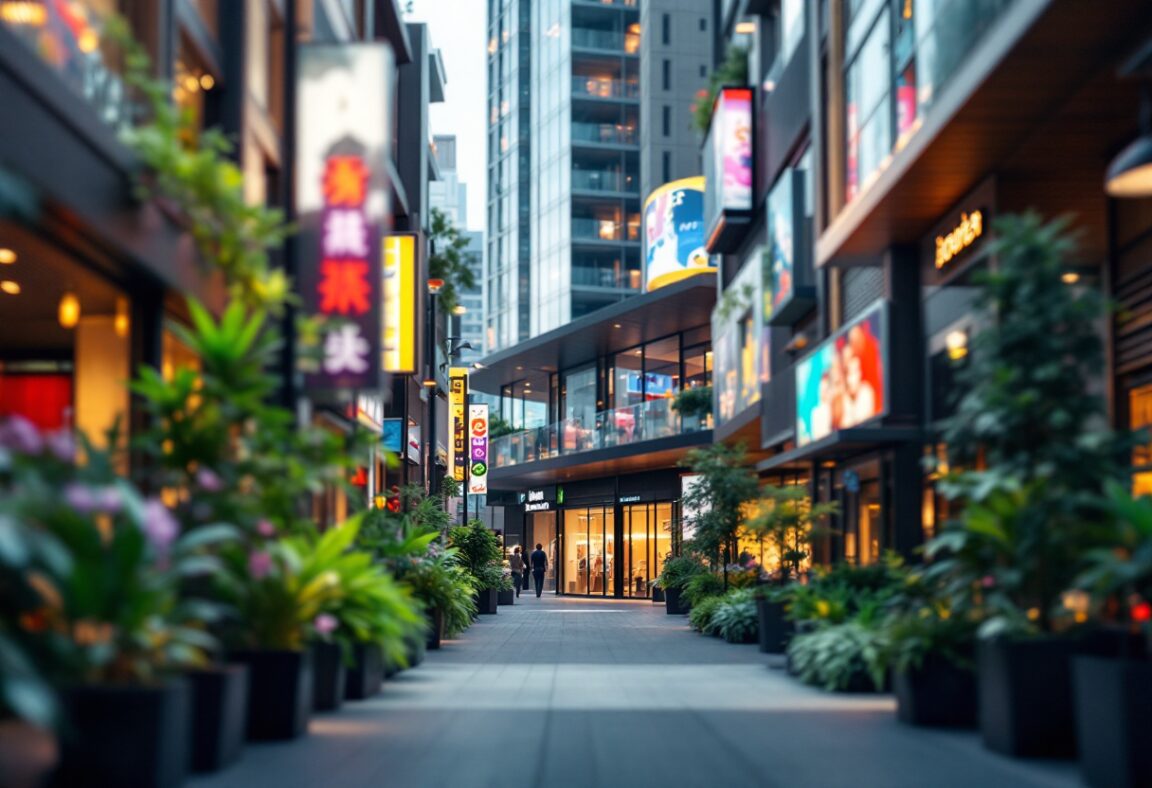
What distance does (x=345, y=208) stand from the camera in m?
13.7

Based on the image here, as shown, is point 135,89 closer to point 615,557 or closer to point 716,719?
point 716,719

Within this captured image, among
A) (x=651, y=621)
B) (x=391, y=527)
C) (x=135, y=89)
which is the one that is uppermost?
(x=135, y=89)

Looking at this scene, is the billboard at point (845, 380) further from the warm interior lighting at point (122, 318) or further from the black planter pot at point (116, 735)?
the black planter pot at point (116, 735)

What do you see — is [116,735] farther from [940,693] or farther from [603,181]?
[603,181]

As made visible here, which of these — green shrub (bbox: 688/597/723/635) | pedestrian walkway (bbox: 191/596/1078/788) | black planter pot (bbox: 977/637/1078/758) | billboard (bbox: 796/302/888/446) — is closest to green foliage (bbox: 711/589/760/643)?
green shrub (bbox: 688/597/723/635)

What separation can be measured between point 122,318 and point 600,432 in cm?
3477

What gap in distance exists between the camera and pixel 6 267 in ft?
38.5

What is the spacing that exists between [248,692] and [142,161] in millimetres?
4100

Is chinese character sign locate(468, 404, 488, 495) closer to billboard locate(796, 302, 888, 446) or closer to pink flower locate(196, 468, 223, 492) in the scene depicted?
billboard locate(796, 302, 888, 446)

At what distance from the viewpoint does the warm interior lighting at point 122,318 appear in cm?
1164

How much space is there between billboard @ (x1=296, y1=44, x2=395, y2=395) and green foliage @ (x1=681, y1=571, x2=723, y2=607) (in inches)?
684

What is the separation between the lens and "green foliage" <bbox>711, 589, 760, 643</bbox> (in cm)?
2475

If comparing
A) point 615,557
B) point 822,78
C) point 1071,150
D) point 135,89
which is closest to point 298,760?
point 135,89

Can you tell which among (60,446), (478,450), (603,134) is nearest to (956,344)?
(60,446)
